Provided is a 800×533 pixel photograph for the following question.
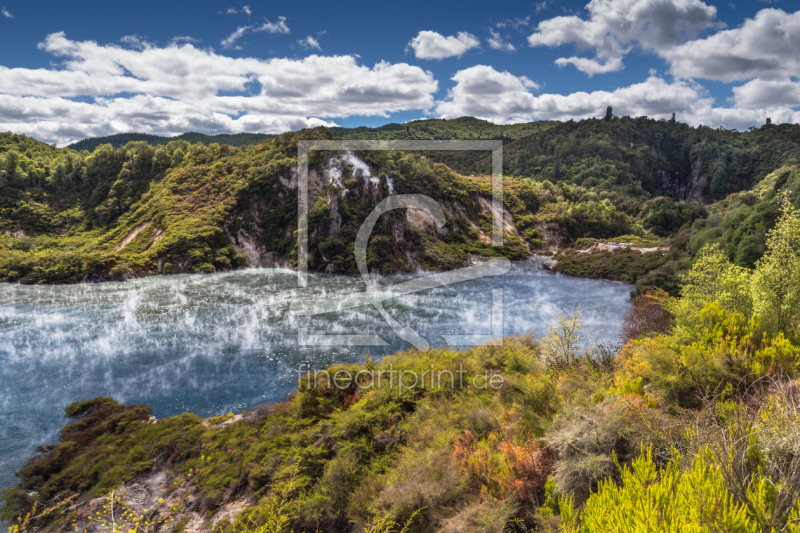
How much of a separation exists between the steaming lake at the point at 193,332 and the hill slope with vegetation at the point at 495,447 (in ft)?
12.7

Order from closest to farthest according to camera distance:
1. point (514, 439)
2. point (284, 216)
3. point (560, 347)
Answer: point (514, 439)
point (560, 347)
point (284, 216)

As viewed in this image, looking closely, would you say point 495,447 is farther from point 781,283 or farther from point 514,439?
point 781,283

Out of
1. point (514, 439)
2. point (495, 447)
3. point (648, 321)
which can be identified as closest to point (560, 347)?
point (495, 447)

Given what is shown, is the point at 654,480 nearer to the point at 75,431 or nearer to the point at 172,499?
the point at 172,499

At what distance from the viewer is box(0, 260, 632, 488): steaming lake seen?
21125mm

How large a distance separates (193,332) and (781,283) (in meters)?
35.3

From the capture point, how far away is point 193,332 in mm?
31141

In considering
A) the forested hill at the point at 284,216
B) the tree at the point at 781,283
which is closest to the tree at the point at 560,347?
the tree at the point at 781,283

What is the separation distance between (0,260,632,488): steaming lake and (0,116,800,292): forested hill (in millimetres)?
7183

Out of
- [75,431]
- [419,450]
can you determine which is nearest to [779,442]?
[419,450]

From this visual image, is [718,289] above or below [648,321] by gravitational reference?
above

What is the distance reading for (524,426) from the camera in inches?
414

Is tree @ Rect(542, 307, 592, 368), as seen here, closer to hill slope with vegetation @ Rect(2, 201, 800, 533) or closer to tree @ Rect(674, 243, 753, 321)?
hill slope with vegetation @ Rect(2, 201, 800, 533)

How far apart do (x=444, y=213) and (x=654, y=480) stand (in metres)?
79.0
